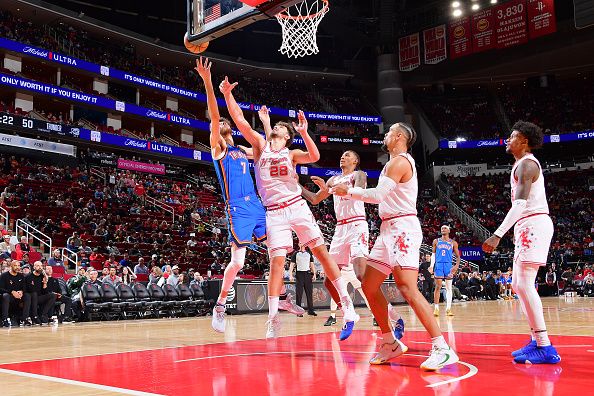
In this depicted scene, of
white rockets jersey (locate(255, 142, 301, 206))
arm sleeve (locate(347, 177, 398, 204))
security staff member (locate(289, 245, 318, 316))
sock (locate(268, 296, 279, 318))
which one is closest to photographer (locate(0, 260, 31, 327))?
security staff member (locate(289, 245, 318, 316))

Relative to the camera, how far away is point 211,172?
38.4 m

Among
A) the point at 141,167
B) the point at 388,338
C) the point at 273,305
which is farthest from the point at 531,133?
the point at 141,167

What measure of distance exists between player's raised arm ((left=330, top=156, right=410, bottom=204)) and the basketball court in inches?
56.4

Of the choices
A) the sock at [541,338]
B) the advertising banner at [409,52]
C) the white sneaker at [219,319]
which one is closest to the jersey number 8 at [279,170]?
the white sneaker at [219,319]

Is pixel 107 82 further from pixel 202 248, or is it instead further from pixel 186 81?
pixel 202 248

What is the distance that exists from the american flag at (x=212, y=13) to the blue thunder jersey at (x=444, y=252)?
7308 millimetres

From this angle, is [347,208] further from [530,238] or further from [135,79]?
[135,79]

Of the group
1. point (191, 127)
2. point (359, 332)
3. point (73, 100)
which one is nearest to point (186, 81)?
point (191, 127)

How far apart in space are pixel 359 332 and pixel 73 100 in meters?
26.3

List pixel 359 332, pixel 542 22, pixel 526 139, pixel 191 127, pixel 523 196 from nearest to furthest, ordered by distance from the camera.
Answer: pixel 523 196 < pixel 526 139 < pixel 359 332 < pixel 542 22 < pixel 191 127

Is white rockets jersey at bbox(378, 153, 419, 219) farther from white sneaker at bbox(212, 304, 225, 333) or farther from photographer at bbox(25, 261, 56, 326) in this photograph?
photographer at bbox(25, 261, 56, 326)

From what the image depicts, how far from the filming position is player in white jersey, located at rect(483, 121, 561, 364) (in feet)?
17.2

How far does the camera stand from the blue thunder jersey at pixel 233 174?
771 centimetres

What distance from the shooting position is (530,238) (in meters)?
5.46
